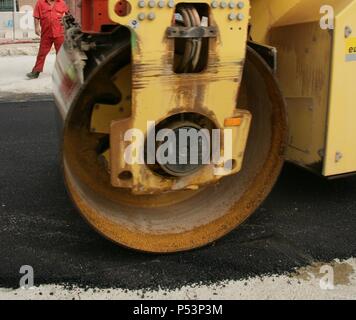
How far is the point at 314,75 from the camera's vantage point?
2494 millimetres

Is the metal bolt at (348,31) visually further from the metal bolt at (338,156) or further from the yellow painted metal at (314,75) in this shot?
the metal bolt at (338,156)

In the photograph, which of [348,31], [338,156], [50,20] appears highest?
[50,20]

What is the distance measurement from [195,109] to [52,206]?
4.00 ft

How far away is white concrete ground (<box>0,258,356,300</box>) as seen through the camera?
6.98 feet

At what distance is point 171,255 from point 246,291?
1.25 feet

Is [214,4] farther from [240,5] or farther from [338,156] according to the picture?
[338,156]

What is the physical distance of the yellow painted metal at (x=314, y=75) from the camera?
2391 millimetres

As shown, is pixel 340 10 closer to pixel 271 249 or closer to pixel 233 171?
pixel 233 171

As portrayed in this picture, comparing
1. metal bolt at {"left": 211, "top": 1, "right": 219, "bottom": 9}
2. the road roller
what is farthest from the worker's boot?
metal bolt at {"left": 211, "top": 1, "right": 219, "bottom": 9}

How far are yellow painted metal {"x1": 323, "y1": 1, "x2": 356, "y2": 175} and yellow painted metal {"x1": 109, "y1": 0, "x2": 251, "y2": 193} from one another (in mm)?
557

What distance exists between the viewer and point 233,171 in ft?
7.41

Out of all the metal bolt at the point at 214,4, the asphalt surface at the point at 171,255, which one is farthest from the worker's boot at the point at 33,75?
the metal bolt at the point at 214,4

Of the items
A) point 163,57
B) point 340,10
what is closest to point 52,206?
point 163,57

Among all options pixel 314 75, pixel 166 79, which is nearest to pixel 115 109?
pixel 166 79
